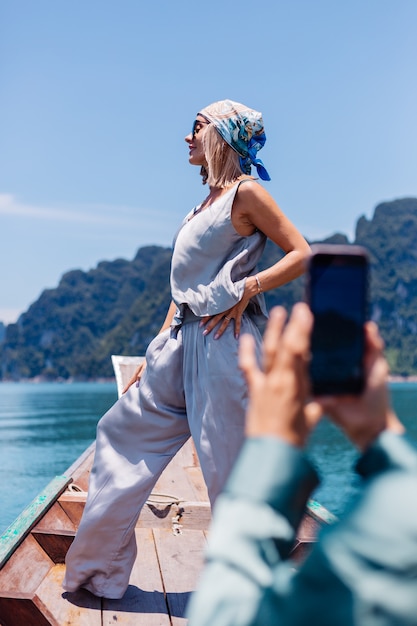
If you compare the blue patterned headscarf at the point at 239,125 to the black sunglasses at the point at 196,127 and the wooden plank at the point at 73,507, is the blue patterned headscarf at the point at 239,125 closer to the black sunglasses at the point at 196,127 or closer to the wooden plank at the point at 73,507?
the black sunglasses at the point at 196,127

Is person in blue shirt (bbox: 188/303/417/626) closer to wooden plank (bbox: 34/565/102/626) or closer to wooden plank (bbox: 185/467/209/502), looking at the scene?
wooden plank (bbox: 34/565/102/626)

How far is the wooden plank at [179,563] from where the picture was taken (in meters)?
2.39

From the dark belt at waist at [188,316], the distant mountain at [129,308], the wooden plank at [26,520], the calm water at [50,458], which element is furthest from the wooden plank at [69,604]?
the distant mountain at [129,308]

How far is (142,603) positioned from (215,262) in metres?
1.02

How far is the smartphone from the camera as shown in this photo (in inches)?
24.7

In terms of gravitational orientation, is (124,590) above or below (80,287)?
above

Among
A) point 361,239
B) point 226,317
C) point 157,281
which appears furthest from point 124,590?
point 361,239

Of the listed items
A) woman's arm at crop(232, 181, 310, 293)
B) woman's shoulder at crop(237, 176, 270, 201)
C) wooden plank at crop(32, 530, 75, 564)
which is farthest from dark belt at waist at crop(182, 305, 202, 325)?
wooden plank at crop(32, 530, 75, 564)

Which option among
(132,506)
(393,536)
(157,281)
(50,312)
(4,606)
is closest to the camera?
(393,536)

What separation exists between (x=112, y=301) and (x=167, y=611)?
150251mm

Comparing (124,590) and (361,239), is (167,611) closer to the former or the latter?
(124,590)

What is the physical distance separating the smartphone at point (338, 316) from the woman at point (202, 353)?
1398 millimetres

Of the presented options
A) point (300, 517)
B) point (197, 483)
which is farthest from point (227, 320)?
point (197, 483)

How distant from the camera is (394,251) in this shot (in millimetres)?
130000
